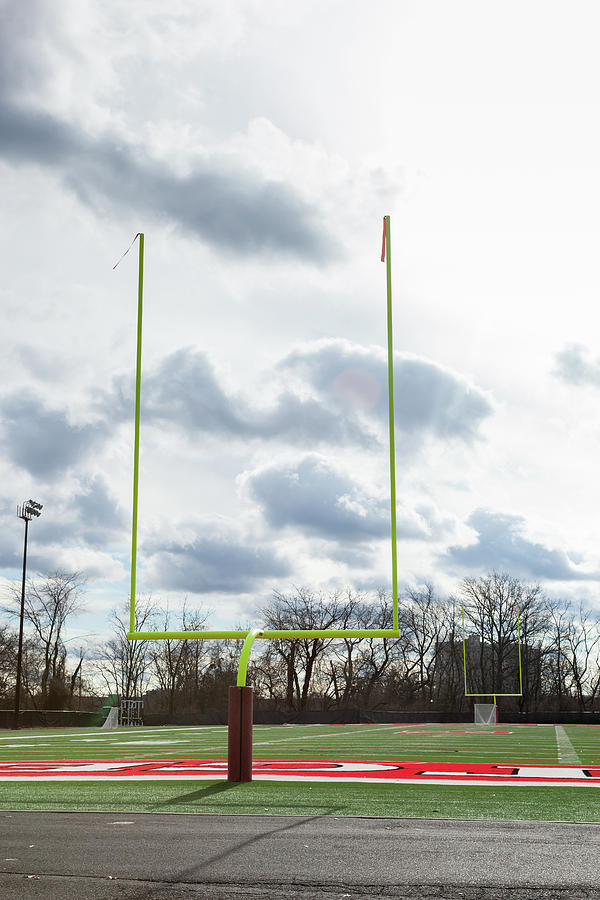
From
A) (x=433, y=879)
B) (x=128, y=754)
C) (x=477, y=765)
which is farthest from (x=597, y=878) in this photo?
(x=128, y=754)

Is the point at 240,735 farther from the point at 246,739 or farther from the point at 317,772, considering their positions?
the point at 317,772

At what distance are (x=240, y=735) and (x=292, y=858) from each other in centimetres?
333

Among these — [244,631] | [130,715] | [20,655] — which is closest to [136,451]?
[244,631]

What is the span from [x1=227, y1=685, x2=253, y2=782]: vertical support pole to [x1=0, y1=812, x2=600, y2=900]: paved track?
6.44 ft

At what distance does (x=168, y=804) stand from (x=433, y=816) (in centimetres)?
178

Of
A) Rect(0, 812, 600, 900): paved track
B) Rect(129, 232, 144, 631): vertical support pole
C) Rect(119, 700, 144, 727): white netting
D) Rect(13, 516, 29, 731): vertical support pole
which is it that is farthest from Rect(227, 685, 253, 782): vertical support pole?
Rect(119, 700, 144, 727): white netting

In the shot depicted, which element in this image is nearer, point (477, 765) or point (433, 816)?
point (433, 816)

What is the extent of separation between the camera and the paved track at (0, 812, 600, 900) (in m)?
3.31

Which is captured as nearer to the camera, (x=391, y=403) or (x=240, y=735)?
(x=240, y=735)

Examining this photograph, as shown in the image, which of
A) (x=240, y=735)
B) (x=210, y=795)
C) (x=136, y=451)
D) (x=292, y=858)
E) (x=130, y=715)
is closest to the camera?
(x=292, y=858)

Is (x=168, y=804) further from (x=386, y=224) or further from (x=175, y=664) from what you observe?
(x=175, y=664)

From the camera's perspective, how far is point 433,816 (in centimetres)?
522

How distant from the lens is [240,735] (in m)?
A: 7.17

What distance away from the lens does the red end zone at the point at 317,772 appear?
25.5ft
